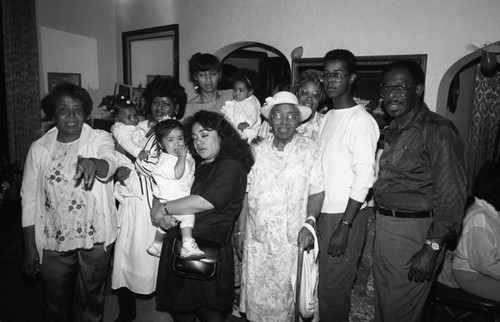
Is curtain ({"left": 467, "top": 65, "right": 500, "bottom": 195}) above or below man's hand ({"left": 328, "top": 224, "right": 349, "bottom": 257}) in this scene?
above

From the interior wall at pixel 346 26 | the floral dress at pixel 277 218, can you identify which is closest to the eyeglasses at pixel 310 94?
the floral dress at pixel 277 218

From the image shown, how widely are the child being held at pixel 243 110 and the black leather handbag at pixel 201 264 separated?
4.55 feet

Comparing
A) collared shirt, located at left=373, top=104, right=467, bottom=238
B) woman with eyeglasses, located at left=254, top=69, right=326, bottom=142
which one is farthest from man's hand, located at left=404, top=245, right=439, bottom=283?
woman with eyeglasses, located at left=254, top=69, right=326, bottom=142

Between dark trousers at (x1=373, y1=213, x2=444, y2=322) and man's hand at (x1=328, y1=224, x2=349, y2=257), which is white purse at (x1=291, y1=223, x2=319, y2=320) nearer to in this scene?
man's hand at (x1=328, y1=224, x2=349, y2=257)

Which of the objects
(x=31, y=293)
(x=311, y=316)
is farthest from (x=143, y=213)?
(x=31, y=293)

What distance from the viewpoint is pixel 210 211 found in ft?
7.47

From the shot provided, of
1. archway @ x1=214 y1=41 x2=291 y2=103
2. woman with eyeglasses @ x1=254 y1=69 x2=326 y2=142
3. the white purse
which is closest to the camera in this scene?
the white purse

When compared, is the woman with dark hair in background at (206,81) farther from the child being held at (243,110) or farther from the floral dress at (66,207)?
the floral dress at (66,207)

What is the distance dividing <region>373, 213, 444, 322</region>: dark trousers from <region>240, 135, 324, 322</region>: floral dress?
560 millimetres

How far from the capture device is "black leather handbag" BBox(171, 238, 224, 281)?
2.20 metres

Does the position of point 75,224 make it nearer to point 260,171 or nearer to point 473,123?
point 260,171

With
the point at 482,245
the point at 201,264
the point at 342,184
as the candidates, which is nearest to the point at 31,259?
Answer: the point at 201,264

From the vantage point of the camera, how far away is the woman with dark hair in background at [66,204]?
98.7 inches

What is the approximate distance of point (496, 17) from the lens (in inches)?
137
